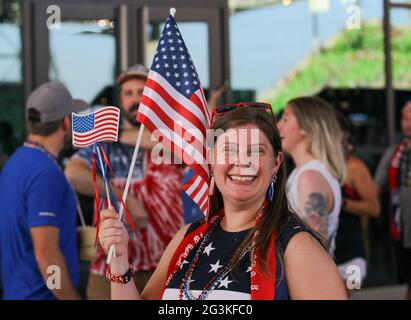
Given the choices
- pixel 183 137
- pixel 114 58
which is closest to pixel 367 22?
pixel 114 58

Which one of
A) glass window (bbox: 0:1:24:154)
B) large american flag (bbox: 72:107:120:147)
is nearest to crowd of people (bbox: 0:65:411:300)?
large american flag (bbox: 72:107:120:147)

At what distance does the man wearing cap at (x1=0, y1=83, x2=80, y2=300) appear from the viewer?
13.8 feet

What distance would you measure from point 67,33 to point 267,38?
1.88 metres

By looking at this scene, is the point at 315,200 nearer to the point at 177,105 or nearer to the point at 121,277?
Answer: the point at 177,105

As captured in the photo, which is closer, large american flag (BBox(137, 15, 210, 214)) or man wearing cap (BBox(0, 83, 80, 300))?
large american flag (BBox(137, 15, 210, 214))

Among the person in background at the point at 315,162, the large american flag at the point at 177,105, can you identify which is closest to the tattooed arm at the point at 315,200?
the person in background at the point at 315,162

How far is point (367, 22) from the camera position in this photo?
830cm

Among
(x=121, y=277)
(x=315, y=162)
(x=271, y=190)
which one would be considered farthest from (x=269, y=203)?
(x=315, y=162)

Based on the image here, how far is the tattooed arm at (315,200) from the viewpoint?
434cm

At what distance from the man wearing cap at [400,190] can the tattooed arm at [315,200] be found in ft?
9.29

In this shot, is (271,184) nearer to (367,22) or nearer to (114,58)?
(114,58)

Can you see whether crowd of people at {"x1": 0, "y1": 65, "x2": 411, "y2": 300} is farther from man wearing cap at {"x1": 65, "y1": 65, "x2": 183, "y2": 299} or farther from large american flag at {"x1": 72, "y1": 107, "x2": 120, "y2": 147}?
large american flag at {"x1": 72, "y1": 107, "x2": 120, "y2": 147}

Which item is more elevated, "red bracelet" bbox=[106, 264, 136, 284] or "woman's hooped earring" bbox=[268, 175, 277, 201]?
"woman's hooped earring" bbox=[268, 175, 277, 201]

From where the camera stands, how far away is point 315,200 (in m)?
4.36
